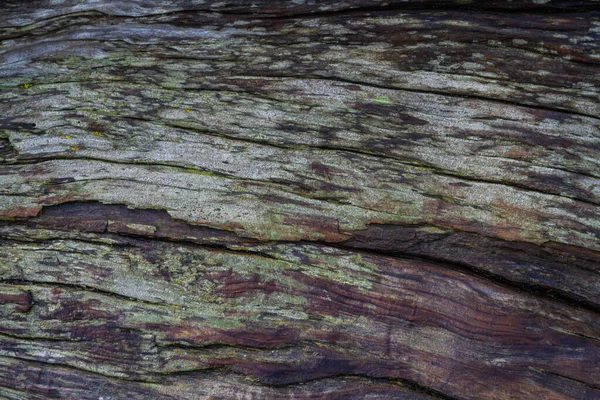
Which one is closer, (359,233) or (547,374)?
(547,374)

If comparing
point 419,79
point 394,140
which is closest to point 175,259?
point 394,140

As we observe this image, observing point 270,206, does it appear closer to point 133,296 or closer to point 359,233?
point 359,233

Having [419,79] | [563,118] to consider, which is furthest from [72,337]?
[563,118]

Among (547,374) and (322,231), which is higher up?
(322,231)

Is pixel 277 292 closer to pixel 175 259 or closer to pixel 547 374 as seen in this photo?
pixel 175 259

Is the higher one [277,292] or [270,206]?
[270,206]

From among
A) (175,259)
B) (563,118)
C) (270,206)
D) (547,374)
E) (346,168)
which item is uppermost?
(563,118)
